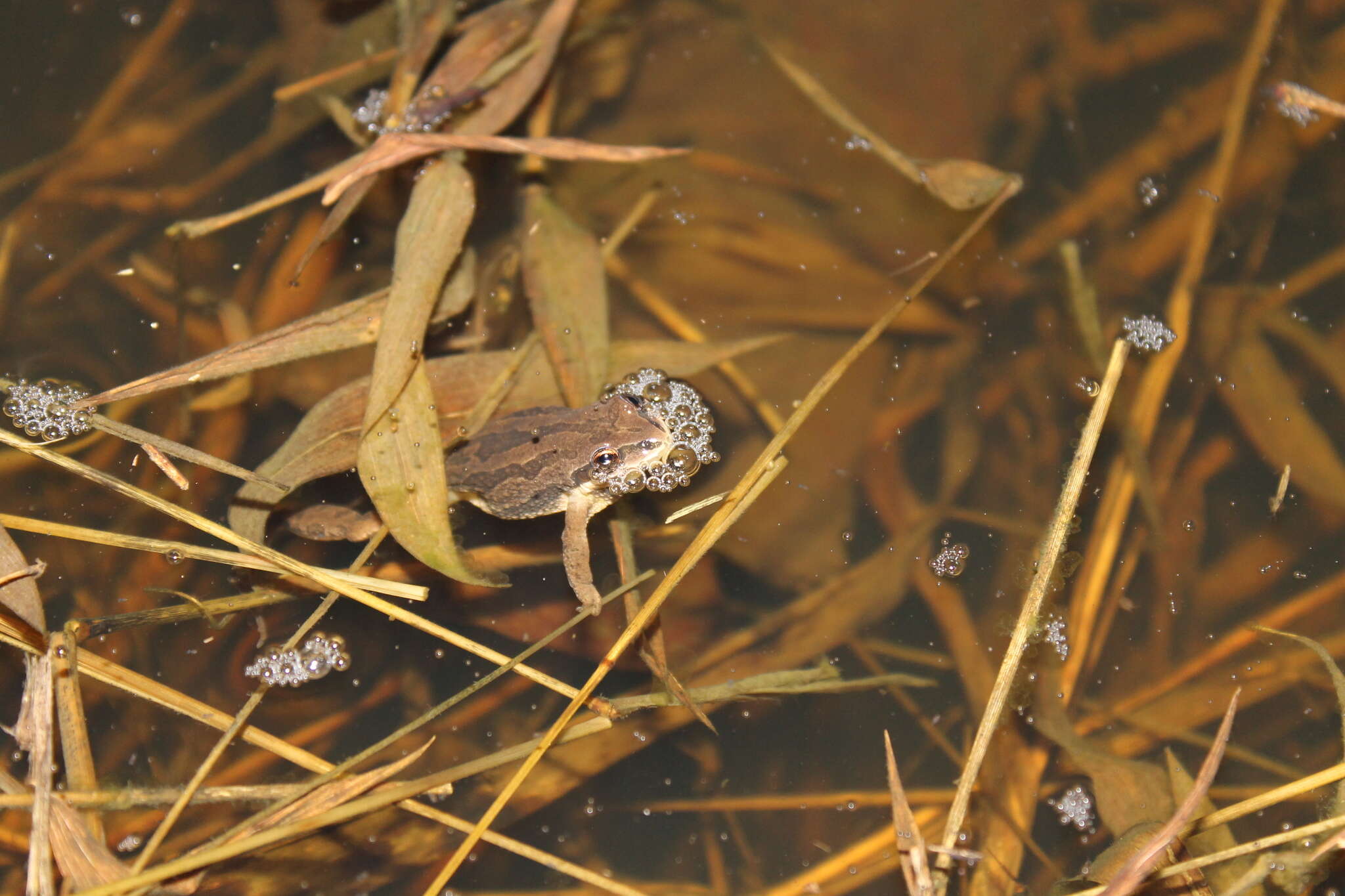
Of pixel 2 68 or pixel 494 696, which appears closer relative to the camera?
pixel 494 696

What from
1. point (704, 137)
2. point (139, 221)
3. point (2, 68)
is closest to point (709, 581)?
point (704, 137)

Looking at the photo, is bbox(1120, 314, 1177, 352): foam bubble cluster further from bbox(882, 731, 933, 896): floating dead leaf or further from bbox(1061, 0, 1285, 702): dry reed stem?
bbox(882, 731, 933, 896): floating dead leaf

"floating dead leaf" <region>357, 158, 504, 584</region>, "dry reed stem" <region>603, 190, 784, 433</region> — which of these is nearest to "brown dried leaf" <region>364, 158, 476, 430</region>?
"floating dead leaf" <region>357, 158, 504, 584</region>

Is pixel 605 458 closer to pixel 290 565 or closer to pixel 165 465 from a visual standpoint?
pixel 290 565

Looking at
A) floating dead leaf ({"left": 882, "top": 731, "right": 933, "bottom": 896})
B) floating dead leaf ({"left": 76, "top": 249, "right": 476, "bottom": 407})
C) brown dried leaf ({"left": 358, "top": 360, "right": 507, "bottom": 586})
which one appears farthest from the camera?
floating dead leaf ({"left": 76, "top": 249, "right": 476, "bottom": 407})

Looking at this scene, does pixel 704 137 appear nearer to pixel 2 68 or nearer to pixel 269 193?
pixel 269 193

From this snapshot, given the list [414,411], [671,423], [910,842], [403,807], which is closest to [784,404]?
[671,423]

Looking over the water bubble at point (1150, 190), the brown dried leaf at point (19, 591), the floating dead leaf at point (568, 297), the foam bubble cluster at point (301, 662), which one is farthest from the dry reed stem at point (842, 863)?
the water bubble at point (1150, 190)

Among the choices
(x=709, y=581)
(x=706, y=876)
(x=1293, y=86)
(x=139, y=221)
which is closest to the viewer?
(x=706, y=876)
